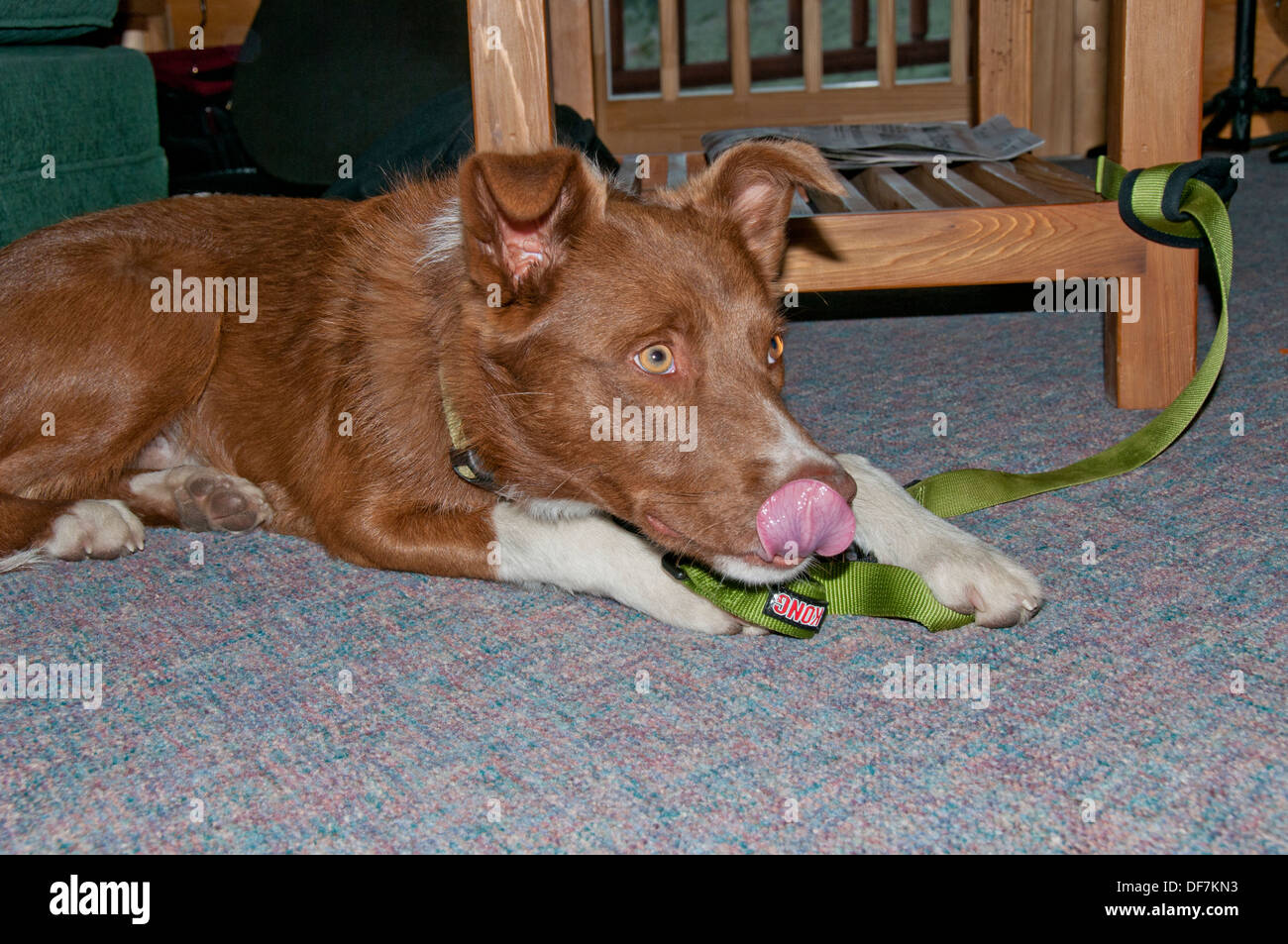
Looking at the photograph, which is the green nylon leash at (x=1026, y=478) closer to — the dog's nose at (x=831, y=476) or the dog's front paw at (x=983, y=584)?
the dog's front paw at (x=983, y=584)

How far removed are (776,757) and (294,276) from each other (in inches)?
68.7

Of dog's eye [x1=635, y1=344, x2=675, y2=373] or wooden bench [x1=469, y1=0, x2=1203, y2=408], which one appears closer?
dog's eye [x1=635, y1=344, x2=675, y2=373]

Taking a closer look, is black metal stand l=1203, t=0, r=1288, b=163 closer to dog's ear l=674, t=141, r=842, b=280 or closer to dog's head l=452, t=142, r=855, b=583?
dog's ear l=674, t=141, r=842, b=280

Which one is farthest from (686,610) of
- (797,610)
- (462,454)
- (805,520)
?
(462,454)

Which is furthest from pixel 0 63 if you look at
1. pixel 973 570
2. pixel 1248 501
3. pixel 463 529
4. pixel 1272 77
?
pixel 1272 77

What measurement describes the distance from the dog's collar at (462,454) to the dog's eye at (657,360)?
47cm

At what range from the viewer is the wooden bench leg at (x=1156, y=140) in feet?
9.67

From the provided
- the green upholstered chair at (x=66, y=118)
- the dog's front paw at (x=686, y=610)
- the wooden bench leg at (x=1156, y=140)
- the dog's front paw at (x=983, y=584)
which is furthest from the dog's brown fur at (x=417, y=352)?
the wooden bench leg at (x=1156, y=140)

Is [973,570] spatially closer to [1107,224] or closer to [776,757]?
[776,757]

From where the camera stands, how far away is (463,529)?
92.8 inches

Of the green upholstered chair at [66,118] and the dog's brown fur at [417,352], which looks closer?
the dog's brown fur at [417,352]

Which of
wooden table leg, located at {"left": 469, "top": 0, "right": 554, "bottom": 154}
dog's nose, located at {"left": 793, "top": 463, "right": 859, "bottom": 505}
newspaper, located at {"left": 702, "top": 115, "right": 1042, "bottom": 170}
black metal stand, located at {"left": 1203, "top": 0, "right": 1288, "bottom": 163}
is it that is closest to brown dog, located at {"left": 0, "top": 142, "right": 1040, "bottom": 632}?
dog's nose, located at {"left": 793, "top": 463, "right": 859, "bottom": 505}

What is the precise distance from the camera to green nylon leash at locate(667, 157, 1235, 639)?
1989mm

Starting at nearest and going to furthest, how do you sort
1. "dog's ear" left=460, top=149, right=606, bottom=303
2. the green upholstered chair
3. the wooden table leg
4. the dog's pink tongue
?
1. the dog's pink tongue
2. "dog's ear" left=460, top=149, right=606, bottom=303
3. the wooden table leg
4. the green upholstered chair
